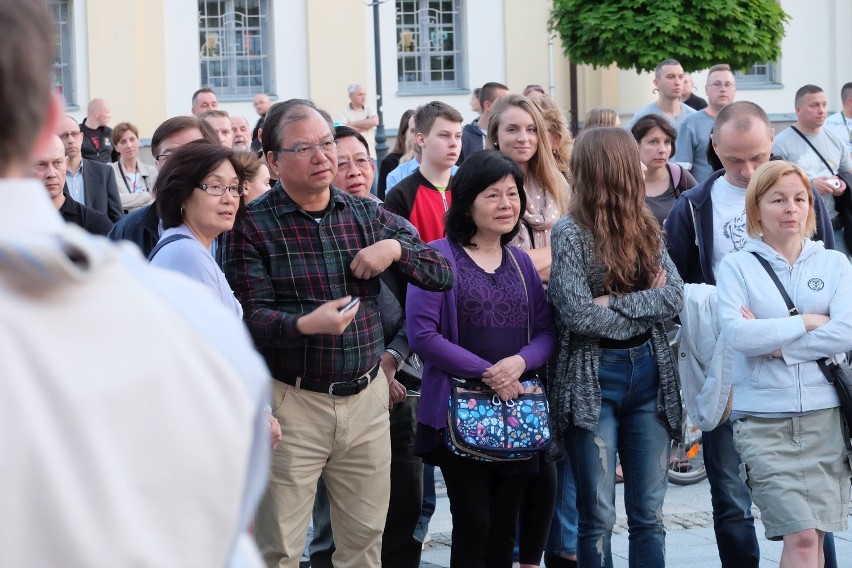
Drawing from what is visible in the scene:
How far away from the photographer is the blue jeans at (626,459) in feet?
17.0

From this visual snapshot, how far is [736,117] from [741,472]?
1.64 metres

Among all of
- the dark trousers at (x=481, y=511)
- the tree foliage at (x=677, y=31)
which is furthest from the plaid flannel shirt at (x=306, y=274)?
the tree foliage at (x=677, y=31)

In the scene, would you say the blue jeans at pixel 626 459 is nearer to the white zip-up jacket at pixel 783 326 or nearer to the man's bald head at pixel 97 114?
the white zip-up jacket at pixel 783 326

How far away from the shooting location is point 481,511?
5223 millimetres

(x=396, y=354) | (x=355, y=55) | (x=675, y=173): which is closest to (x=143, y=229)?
(x=396, y=354)

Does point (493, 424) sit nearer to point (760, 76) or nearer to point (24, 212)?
point (24, 212)

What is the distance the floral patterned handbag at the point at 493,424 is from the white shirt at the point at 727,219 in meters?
1.22

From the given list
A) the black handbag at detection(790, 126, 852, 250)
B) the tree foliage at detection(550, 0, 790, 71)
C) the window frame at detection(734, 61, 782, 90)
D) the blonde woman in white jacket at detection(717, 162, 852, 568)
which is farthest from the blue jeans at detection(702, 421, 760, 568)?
the window frame at detection(734, 61, 782, 90)

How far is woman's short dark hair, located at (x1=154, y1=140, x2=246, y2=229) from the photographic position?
4535mm

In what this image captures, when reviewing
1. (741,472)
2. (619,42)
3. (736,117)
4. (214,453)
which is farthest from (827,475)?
(619,42)

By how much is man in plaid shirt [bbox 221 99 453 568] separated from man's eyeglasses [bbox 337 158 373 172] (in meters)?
1.44

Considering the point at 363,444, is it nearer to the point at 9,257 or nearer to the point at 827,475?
the point at 827,475

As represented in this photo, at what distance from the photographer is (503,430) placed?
16.8 ft

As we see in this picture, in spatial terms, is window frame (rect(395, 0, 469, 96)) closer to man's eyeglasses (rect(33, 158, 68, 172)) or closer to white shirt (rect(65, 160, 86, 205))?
white shirt (rect(65, 160, 86, 205))
